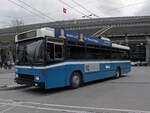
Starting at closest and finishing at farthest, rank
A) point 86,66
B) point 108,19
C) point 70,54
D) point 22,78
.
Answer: point 22,78 → point 70,54 → point 86,66 → point 108,19

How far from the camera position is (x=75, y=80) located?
8.53m

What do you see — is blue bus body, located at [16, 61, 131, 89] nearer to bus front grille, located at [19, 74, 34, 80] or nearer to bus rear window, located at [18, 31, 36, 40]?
bus front grille, located at [19, 74, 34, 80]

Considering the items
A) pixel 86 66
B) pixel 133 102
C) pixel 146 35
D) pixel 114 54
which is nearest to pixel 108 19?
pixel 146 35

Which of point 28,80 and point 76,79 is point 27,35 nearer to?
point 28,80

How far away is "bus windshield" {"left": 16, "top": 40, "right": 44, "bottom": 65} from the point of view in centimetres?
699

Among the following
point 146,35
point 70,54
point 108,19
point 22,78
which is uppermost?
point 108,19

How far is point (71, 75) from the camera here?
821cm

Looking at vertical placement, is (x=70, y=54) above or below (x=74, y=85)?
above

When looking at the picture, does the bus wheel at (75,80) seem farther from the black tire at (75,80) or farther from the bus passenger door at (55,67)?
the bus passenger door at (55,67)

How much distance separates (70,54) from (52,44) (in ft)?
4.40

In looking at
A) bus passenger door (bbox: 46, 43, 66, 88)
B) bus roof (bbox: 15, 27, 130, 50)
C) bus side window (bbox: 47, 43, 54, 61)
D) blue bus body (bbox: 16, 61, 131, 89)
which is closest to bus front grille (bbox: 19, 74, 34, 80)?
blue bus body (bbox: 16, 61, 131, 89)

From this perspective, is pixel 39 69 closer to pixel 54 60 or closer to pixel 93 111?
pixel 54 60

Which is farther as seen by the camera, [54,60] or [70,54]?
[70,54]

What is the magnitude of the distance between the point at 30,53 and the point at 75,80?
113 inches
